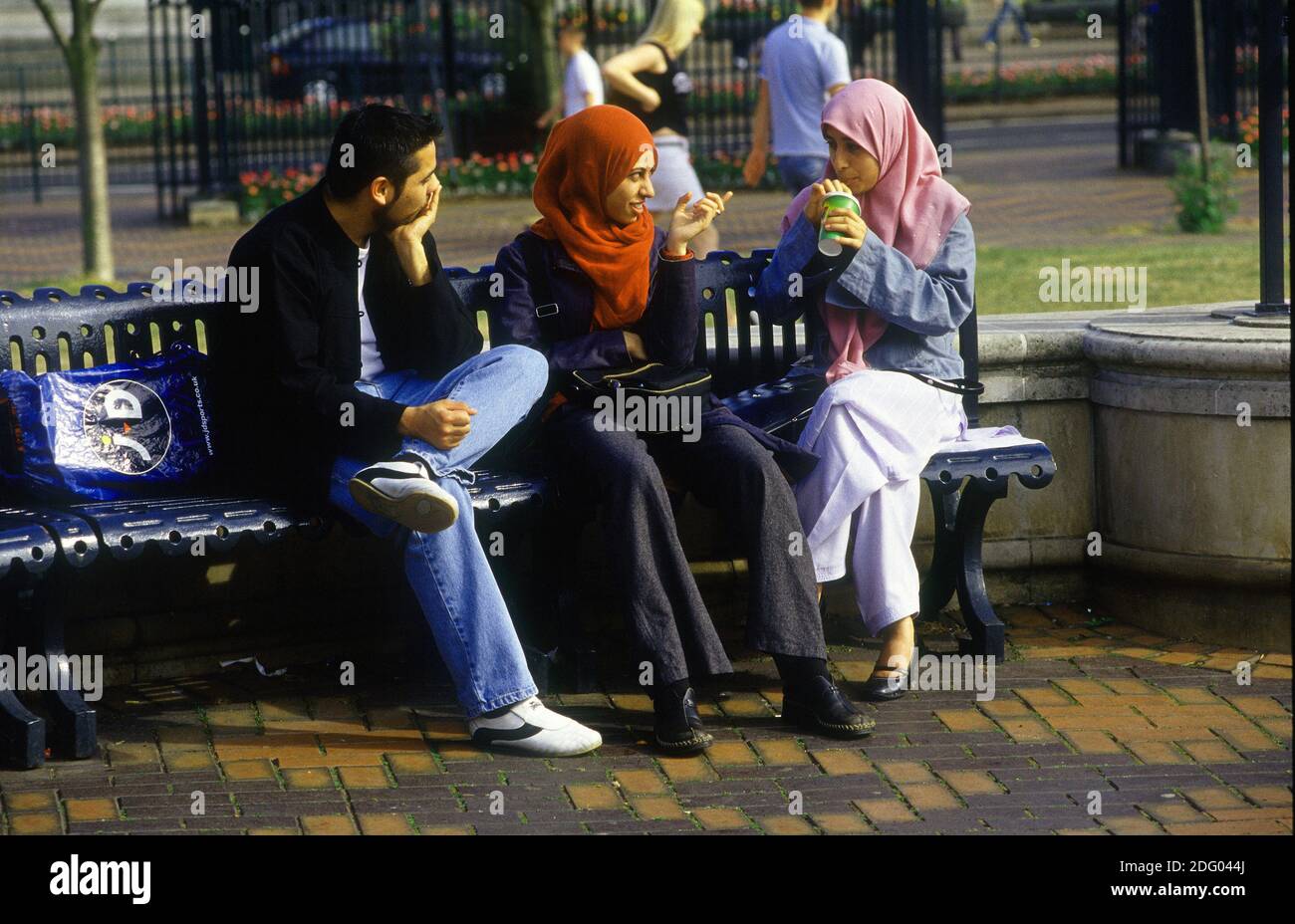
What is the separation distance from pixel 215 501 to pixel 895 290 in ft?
5.88

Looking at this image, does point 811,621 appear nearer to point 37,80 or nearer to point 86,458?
point 86,458

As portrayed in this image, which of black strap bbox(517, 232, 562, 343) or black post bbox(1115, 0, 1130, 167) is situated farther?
black post bbox(1115, 0, 1130, 167)

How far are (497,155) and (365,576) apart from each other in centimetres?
1291

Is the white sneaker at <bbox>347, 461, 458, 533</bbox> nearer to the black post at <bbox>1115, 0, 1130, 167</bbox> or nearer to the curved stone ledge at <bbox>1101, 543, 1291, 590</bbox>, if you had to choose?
the curved stone ledge at <bbox>1101, 543, 1291, 590</bbox>

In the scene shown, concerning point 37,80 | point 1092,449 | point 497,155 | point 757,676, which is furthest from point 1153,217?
point 37,80

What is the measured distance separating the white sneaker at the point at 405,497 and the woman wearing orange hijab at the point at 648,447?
440 millimetres

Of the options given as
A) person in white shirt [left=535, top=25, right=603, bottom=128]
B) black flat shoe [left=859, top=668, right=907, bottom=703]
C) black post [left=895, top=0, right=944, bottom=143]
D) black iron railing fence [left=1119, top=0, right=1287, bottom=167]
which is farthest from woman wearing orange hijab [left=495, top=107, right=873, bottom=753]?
black iron railing fence [left=1119, top=0, right=1287, bottom=167]

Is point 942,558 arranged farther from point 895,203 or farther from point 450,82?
point 450,82

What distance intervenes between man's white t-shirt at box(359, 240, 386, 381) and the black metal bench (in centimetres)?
35

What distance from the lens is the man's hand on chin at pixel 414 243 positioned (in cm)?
473

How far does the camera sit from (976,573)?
5.18 metres

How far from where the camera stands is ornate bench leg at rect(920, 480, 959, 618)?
5.28 m

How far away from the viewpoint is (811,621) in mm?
4594

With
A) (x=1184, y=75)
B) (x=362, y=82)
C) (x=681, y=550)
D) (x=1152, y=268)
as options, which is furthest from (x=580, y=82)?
(x=362, y=82)
